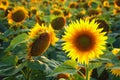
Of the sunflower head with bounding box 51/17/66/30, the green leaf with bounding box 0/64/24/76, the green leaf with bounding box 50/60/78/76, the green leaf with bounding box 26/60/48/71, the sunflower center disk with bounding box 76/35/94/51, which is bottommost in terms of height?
the sunflower head with bounding box 51/17/66/30

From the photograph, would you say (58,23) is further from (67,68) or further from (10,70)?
(67,68)

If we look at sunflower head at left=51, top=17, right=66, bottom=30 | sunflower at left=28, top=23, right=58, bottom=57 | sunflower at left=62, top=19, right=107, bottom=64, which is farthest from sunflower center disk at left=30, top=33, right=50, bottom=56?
sunflower head at left=51, top=17, right=66, bottom=30

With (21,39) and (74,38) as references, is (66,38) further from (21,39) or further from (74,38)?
(21,39)

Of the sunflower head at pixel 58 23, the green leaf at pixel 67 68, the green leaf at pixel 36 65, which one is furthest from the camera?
the sunflower head at pixel 58 23

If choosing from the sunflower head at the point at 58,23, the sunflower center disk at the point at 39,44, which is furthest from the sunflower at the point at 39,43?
the sunflower head at the point at 58,23

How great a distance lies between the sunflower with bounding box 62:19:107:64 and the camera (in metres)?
1.94

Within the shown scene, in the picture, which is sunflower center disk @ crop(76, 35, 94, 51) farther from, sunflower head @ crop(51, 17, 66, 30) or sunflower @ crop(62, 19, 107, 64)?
sunflower head @ crop(51, 17, 66, 30)

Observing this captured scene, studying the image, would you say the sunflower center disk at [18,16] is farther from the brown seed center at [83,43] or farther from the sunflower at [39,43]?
the brown seed center at [83,43]

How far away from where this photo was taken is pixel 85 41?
6.50ft

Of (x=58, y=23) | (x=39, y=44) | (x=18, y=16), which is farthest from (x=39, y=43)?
(x=18, y=16)

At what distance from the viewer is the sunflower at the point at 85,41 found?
194 cm

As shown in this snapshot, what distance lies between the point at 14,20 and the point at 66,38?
6.50ft

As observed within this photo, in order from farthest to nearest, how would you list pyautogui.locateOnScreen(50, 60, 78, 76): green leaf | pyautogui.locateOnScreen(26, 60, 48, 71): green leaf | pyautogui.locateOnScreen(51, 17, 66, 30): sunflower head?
1. pyautogui.locateOnScreen(51, 17, 66, 30): sunflower head
2. pyautogui.locateOnScreen(26, 60, 48, 71): green leaf
3. pyautogui.locateOnScreen(50, 60, 78, 76): green leaf

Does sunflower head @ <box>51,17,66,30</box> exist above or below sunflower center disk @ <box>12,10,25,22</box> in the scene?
below
